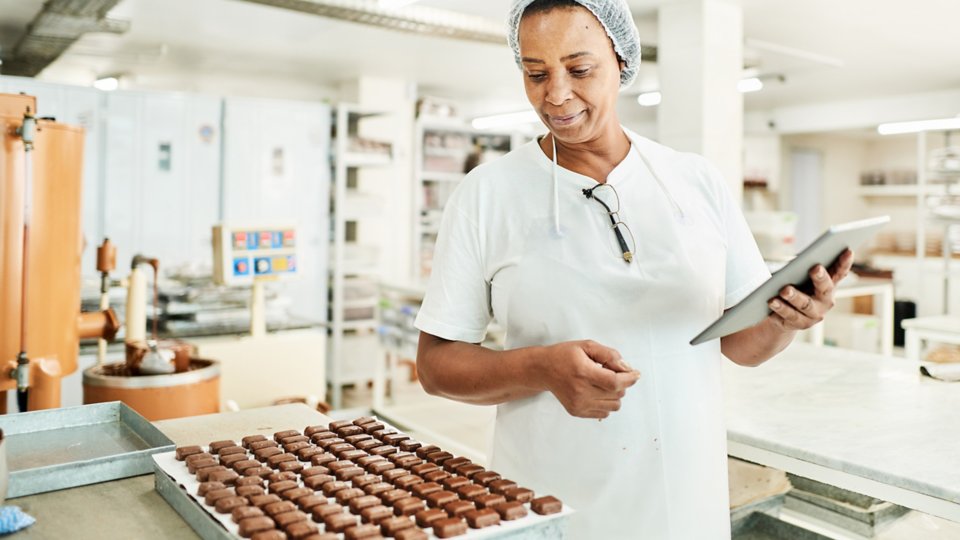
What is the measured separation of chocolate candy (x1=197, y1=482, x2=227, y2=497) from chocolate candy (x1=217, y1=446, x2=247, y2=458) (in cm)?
14

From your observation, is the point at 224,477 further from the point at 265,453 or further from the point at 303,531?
the point at 303,531

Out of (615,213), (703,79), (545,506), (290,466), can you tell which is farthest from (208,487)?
(703,79)

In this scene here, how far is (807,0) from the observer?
193 inches

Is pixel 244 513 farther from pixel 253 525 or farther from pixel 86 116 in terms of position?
pixel 86 116

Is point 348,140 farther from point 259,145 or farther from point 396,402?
point 396,402

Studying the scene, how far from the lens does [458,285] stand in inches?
51.1

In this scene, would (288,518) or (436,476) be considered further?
(436,476)

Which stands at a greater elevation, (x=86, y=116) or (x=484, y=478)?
(x=86, y=116)

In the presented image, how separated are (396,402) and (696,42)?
3.54 metres

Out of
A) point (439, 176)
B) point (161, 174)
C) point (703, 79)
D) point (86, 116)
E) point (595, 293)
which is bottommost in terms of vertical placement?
point (595, 293)

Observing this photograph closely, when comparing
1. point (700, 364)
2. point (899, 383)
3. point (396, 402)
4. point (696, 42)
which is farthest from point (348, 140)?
point (700, 364)

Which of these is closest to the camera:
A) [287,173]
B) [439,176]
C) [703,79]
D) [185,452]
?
[185,452]

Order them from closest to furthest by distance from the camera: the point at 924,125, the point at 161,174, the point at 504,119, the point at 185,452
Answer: the point at 185,452 → the point at 161,174 → the point at 924,125 → the point at 504,119

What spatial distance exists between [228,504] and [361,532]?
0.20 m
